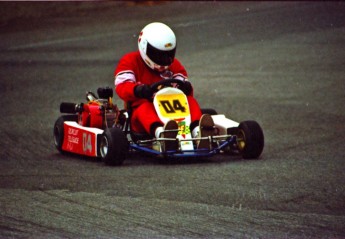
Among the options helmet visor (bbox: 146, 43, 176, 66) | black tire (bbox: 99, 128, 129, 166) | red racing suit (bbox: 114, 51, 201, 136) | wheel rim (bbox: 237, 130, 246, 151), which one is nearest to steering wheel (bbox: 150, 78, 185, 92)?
red racing suit (bbox: 114, 51, 201, 136)

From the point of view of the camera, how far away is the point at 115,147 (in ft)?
31.6

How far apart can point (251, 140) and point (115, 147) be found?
1.28 metres

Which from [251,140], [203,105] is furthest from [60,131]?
[203,105]

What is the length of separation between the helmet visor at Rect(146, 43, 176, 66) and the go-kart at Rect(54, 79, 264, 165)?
239 mm

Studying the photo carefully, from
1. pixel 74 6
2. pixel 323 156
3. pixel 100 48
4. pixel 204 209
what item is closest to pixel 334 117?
pixel 323 156

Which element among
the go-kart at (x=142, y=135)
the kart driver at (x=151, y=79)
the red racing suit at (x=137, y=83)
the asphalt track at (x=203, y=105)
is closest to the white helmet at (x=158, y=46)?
the kart driver at (x=151, y=79)

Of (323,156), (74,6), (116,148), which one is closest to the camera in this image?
(116,148)

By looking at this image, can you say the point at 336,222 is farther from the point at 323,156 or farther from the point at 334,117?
the point at 334,117

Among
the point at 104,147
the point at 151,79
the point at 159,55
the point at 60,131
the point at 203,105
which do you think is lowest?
the point at 104,147

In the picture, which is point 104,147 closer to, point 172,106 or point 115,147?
point 115,147

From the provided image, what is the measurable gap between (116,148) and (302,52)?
9937 millimetres

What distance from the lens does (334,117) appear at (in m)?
13.0

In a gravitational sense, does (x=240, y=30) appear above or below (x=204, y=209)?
above

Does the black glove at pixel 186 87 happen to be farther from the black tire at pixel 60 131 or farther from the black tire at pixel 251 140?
the black tire at pixel 60 131
